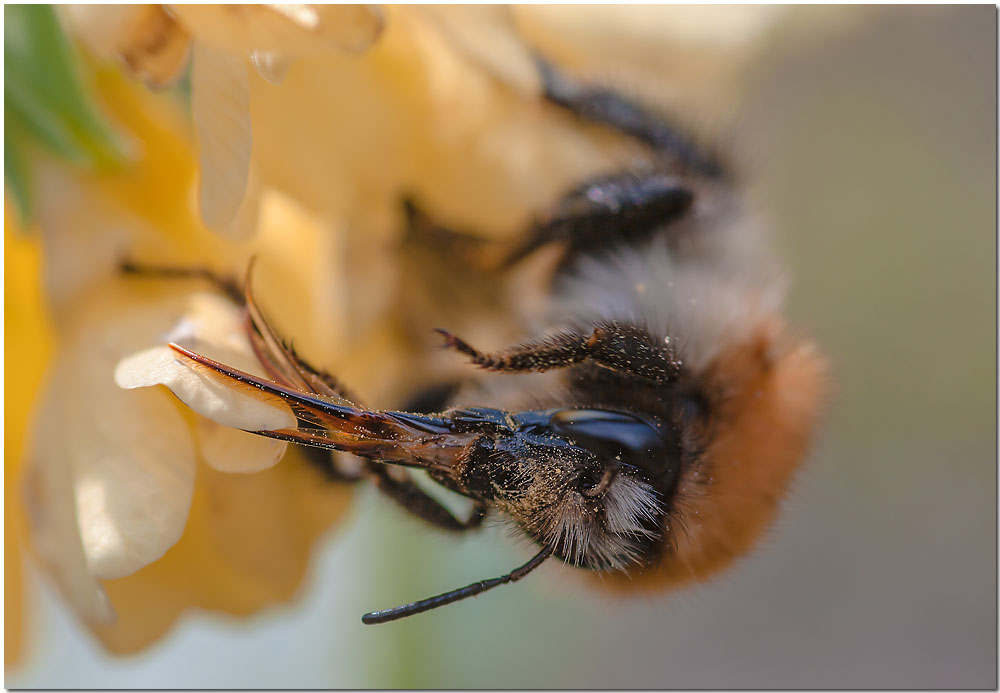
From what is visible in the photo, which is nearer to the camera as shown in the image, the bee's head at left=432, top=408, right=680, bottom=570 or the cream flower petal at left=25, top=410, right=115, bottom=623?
the bee's head at left=432, top=408, right=680, bottom=570

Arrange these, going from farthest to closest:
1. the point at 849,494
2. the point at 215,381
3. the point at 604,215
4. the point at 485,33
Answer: the point at 849,494, the point at 604,215, the point at 485,33, the point at 215,381

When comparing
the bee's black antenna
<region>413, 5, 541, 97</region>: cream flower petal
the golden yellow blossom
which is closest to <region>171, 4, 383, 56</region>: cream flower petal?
the golden yellow blossom

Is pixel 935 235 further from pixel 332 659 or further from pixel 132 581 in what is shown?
pixel 132 581

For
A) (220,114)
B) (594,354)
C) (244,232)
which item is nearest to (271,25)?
(220,114)

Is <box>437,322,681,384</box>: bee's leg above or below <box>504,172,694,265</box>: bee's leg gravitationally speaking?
below

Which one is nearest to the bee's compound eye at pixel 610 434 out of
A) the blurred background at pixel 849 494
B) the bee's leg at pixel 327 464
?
the bee's leg at pixel 327 464

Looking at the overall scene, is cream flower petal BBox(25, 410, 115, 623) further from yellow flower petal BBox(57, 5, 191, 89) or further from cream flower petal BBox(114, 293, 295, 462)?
yellow flower petal BBox(57, 5, 191, 89)

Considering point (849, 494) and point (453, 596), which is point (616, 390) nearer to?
point (453, 596)

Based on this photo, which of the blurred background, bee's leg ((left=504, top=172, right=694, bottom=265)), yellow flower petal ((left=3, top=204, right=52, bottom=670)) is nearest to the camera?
yellow flower petal ((left=3, top=204, right=52, bottom=670))
